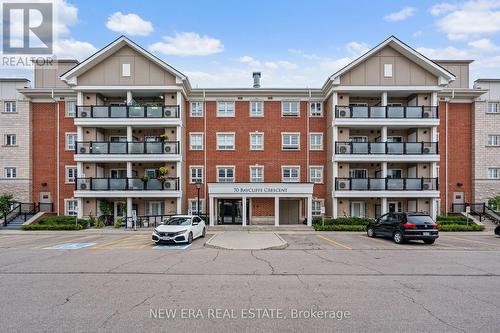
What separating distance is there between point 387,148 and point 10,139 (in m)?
32.4

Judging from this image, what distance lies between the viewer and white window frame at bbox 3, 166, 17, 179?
29.0m

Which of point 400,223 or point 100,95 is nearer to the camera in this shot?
point 400,223

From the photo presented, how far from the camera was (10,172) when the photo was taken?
95.3ft

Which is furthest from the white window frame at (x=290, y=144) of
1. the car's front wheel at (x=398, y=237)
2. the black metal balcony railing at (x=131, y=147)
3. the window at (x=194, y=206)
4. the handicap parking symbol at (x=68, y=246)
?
the handicap parking symbol at (x=68, y=246)

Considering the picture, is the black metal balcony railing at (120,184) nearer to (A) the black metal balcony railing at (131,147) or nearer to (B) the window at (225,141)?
(A) the black metal balcony railing at (131,147)

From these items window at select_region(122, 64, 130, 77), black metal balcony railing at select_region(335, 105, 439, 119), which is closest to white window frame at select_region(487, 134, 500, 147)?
black metal balcony railing at select_region(335, 105, 439, 119)

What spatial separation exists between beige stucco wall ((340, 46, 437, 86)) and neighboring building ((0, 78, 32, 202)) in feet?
90.7

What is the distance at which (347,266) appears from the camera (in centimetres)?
1121

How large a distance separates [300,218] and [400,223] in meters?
11.6

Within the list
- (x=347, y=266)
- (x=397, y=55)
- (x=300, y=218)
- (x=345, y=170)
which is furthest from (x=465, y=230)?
(x=347, y=266)

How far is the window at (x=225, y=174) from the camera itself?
2934cm

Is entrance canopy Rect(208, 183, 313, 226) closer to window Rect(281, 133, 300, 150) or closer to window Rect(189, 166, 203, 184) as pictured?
window Rect(189, 166, 203, 184)

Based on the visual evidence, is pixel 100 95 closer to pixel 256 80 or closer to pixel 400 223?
pixel 256 80

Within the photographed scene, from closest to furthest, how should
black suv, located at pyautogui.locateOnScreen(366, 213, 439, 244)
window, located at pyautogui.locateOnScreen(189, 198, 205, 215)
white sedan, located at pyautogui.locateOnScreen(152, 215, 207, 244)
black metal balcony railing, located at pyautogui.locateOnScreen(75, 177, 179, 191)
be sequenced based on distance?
white sedan, located at pyautogui.locateOnScreen(152, 215, 207, 244)
black suv, located at pyautogui.locateOnScreen(366, 213, 439, 244)
black metal balcony railing, located at pyautogui.locateOnScreen(75, 177, 179, 191)
window, located at pyautogui.locateOnScreen(189, 198, 205, 215)
